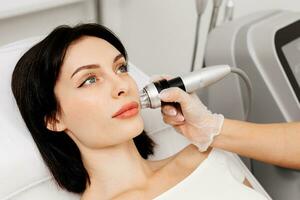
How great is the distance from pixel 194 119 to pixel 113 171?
27 cm

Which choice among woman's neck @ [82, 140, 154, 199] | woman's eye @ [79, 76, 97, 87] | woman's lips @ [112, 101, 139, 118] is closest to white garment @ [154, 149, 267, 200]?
woman's neck @ [82, 140, 154, 199]

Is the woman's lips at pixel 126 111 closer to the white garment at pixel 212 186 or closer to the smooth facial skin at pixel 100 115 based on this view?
the smooth facial skin at pixel 100 115

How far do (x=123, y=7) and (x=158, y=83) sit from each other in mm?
1224

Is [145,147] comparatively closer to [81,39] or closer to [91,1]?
[81,39]

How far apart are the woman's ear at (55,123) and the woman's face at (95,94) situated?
0.03 metres

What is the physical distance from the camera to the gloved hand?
106cm

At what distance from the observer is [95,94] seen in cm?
98

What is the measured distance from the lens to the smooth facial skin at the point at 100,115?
3.19ft

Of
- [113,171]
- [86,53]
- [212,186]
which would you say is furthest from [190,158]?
[86,53]

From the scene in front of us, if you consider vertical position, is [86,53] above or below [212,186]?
above

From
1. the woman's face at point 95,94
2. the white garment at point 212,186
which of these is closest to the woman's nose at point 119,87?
the woman's face at point 95,94

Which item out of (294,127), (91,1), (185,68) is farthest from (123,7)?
(294,127)

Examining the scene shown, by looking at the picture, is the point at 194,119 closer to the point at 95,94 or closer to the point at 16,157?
the point at 95,94

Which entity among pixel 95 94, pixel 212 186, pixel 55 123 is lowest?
pixel 212 186
